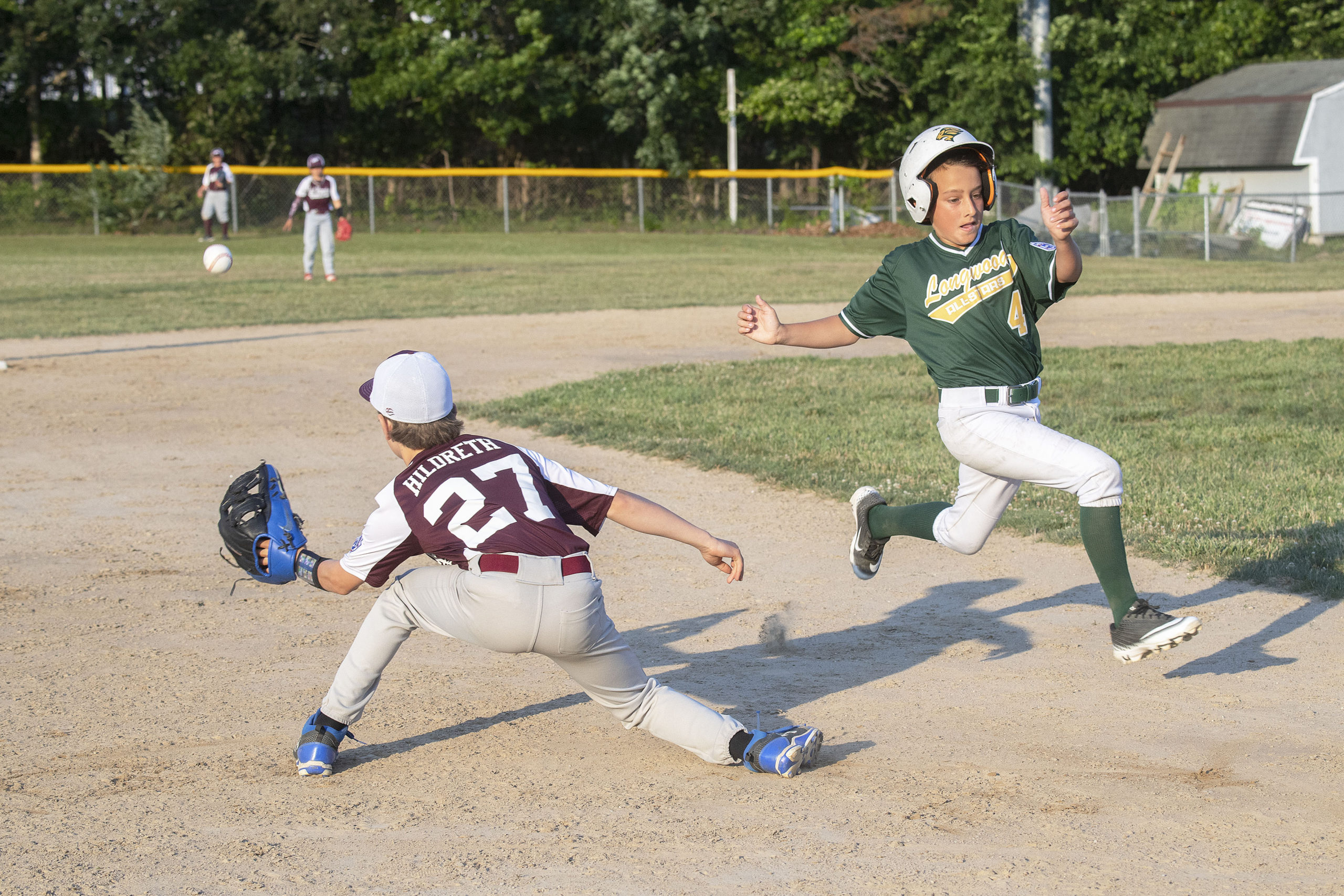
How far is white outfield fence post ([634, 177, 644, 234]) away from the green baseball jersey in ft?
109

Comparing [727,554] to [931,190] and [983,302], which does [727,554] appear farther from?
[931,190]

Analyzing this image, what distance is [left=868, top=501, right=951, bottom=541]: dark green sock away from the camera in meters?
4.96

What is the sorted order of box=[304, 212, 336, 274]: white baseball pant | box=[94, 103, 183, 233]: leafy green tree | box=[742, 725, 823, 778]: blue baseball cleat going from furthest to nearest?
box=[94, 103, 183, 233]: leafy green tree < box=[304, 212, 336, 274]: white baseball pant < box=[742, 725, 823, 778]: blue baseball cleat

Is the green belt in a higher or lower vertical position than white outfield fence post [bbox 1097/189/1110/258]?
lower

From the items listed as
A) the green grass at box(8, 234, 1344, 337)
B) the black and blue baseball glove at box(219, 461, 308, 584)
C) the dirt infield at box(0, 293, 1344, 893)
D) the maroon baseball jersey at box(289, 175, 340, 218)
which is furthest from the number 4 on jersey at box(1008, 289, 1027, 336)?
the maroon baseball jersey at box(289, 175, 340, 218)

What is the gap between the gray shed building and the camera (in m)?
32.8

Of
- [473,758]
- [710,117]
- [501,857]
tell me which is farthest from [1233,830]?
[710,117]

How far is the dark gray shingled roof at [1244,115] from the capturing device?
1309 inches

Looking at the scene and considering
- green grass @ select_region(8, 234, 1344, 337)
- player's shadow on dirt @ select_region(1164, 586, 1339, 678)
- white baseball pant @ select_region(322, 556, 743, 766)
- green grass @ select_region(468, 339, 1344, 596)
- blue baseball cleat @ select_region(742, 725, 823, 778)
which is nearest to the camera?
white baseball pant @ select_region(322, 556, 743, 766)

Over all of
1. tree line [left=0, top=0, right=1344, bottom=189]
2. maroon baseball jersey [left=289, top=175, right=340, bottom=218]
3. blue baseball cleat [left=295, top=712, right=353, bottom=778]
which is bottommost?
blue baseball cleat [left=295, top=712, right=353, bottom=778]

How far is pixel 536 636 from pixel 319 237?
17992mm

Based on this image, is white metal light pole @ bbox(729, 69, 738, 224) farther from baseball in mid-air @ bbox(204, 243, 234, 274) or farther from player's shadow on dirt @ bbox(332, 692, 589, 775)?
player's shadow on dirt @ bbox(332, 692, 589, 775)

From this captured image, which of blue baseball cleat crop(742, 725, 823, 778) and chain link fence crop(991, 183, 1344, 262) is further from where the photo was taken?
chain link fence crop(991, 183, 1344, 262)

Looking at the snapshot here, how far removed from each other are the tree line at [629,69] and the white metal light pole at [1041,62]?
0.74ft
